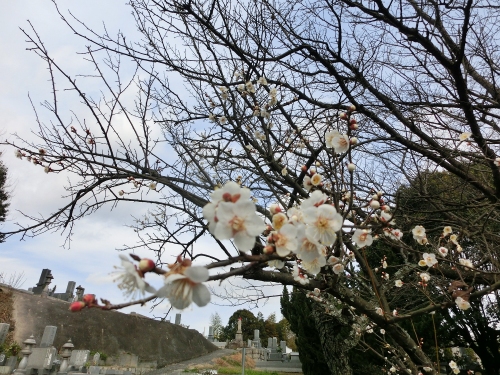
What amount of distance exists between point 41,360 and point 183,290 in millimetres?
8362

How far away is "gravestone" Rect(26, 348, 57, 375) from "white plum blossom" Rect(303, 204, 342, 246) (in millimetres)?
8395

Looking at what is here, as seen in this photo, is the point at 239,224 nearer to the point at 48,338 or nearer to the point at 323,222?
the point at 323,222

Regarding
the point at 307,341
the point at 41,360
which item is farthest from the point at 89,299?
the point at 307,341

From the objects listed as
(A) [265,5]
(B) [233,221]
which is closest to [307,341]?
(A) [265,5]

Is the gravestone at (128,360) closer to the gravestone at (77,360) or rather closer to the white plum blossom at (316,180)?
the gravestone at (77,360)

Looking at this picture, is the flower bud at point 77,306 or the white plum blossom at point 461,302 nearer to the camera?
the flower bud at point 77,306

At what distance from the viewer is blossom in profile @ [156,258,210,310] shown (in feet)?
2.58

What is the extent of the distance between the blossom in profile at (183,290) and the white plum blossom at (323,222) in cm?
37

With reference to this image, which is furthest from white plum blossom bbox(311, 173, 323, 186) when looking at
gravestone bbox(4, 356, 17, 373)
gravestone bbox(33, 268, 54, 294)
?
gravestone bbox(33, 268, 54, 294)

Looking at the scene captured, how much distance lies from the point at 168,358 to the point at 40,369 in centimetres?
885

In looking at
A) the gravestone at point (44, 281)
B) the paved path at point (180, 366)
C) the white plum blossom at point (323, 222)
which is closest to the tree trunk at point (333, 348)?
the white plum blossom at point (323, 222)

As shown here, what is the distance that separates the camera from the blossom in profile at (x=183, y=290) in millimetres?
786

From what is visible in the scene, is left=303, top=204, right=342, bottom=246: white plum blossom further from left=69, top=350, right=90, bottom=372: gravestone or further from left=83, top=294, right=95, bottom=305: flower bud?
left=69, top=350, right=90, bottom=372: gravestone

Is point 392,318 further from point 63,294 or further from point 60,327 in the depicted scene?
point 63,294
